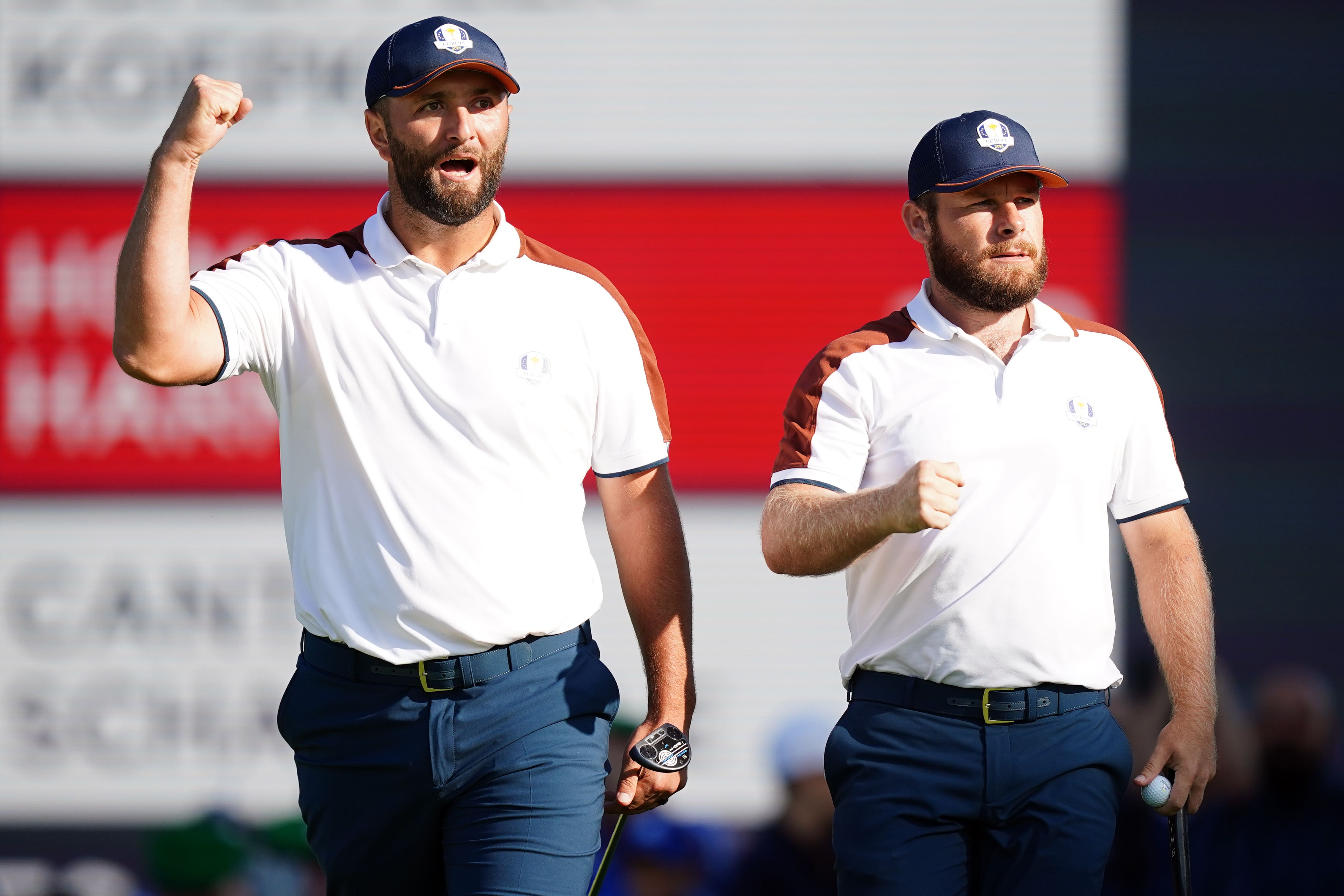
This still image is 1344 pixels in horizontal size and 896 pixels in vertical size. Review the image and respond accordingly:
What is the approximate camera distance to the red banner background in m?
6.08

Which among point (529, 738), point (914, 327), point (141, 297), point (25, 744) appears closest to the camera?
point (141, 297)

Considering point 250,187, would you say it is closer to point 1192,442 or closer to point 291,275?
point 291,275

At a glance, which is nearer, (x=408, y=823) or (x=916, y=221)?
(x=408, y=823)

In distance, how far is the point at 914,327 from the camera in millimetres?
3104

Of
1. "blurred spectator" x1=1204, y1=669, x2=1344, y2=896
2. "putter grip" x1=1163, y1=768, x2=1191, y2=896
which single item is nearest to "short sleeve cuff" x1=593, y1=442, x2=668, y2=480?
"putter grip" x1=1163, y1=768, x2=1191, y2=896

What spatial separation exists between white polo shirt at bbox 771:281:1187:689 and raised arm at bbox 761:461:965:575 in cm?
8

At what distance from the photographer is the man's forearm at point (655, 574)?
9.84 feet

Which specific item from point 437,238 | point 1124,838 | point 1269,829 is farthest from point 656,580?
point 1269,829

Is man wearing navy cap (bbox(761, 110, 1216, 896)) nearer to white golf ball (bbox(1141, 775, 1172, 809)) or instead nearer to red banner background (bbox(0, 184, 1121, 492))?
white golf ball (bbox(1141, 775, 1172, 809))

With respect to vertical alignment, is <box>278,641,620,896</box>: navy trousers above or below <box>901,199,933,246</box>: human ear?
below

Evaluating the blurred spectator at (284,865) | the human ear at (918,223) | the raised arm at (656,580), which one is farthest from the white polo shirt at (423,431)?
the blurred spectator at (284,865)

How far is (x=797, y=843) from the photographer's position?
464 cm

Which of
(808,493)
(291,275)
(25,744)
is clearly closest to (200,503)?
(25,744)

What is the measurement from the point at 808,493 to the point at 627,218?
134 inches
